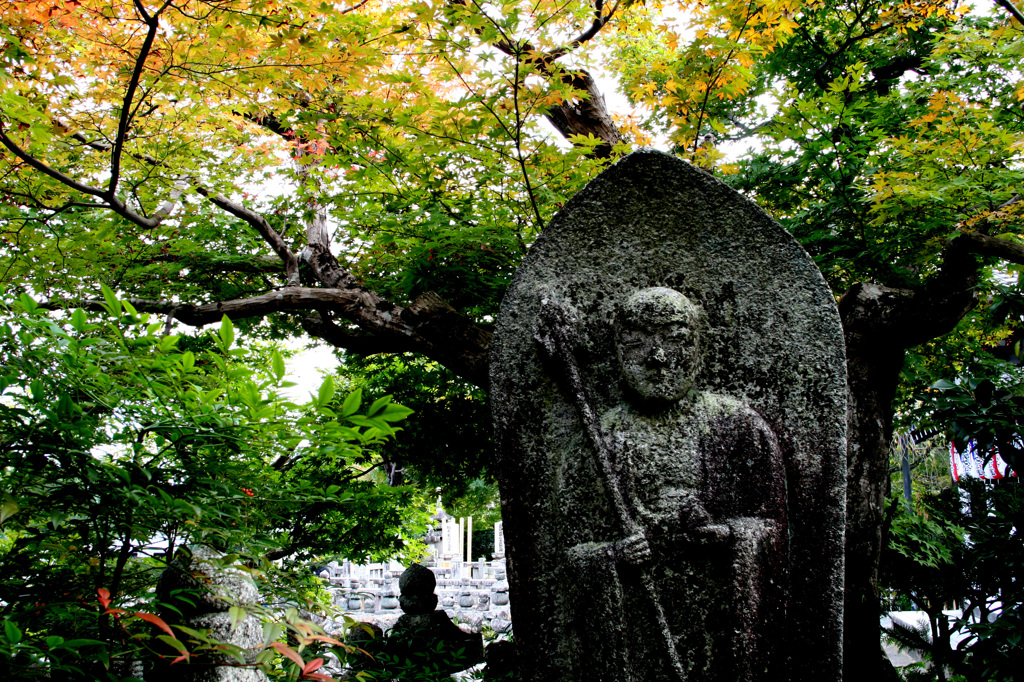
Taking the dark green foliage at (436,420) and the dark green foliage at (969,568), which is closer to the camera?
the dark green foliage at (969,568)

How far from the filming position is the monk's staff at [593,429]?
2373 mm

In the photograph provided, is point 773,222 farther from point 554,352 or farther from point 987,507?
point 987,507

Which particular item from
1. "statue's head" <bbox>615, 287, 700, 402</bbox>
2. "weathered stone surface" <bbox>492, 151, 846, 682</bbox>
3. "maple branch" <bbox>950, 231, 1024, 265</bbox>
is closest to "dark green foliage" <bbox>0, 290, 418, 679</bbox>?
"weathered stone surface" <bbox>492, 151, 846, 682</bbox>

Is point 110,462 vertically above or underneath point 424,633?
above

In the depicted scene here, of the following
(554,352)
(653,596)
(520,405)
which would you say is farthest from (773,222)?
(653,596)

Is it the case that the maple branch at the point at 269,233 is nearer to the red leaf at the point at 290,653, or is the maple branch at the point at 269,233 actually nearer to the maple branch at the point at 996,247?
the red leaf at the point at 290,653

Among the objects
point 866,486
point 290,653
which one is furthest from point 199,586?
point 866,486

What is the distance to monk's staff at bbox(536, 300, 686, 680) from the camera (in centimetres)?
237

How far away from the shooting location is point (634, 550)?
2418 millimetres

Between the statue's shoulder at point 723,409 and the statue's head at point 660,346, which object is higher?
the statue's head at point 660,346

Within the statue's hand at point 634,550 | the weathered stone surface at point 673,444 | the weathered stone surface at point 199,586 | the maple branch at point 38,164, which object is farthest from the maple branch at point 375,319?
the statue's hand at point 634,550

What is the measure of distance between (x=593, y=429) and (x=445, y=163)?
2910mm

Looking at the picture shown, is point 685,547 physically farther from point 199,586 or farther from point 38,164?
point 38,164

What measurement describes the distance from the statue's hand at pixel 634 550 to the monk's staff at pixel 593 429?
0.07 ft
